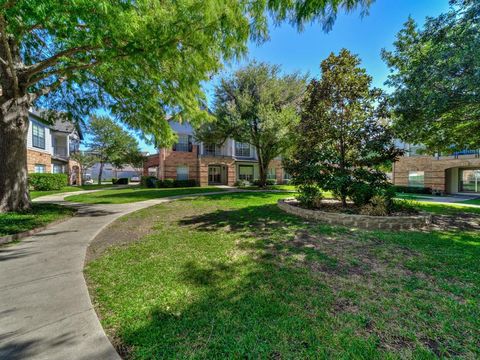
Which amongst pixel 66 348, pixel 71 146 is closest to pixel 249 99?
pixel 66 348

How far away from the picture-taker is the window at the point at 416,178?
22219mm

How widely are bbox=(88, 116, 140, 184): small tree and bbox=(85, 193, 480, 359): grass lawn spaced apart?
91.2 feet

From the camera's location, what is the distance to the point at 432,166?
2127 centimetres

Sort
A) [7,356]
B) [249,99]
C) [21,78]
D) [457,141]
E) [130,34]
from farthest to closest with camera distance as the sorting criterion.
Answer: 1. [249,99]
2. [457,141]
3. [21,78]
4. [130,34]
5. [7,356]

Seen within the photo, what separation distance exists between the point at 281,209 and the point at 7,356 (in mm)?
8384

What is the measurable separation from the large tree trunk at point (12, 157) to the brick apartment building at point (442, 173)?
25.7 meters

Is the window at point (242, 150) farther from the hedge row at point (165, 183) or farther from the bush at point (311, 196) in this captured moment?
the bush at point (311, 196)

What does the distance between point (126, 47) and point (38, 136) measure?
22599 mm

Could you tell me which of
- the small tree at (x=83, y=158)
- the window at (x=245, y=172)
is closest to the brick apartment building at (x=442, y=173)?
the window at (x=245, y=172)

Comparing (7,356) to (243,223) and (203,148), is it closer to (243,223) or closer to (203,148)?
(243,223)

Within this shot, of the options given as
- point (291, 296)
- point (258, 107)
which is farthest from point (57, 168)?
point (291, 296)

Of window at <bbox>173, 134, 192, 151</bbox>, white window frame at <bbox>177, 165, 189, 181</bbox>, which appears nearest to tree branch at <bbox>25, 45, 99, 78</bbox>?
white window frame at <bbox>177, 165, 189, 181</bbox>

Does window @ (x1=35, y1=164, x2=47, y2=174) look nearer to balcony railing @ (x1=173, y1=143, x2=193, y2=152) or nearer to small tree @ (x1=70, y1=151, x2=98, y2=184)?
small tree @ (x1=70, y1=151, x2=98, y2=184)

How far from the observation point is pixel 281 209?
9.40 m
